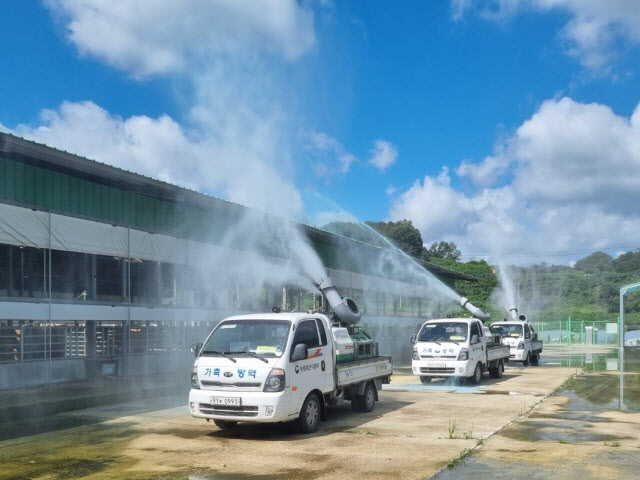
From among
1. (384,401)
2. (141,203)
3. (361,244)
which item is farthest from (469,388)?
(361,244)

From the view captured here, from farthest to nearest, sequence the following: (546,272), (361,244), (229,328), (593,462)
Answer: (546,272) → (361,244) → (229,328) → (593,462)

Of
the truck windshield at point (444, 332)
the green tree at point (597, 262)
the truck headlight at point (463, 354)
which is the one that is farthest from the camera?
the green tree at point (597, 262)

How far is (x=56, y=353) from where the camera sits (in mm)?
18500

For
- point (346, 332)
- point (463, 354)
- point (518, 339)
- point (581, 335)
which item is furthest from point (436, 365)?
point (581, 335)

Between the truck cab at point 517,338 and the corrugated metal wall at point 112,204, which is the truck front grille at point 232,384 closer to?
the corrugated metal wall at point 112,204

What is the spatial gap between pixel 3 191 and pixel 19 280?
3231mm

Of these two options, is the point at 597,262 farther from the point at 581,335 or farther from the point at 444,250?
the point at 581,335

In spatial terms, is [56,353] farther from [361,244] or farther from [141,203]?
[361,244]

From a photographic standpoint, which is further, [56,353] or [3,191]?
[56,353]

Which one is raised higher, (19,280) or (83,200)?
(83,200)

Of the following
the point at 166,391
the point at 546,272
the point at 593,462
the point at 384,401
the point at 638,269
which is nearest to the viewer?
the point at 593,462

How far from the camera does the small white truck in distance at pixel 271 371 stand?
9.79 metres

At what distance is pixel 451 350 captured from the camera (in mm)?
18141

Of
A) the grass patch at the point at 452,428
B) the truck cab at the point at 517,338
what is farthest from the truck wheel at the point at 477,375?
the truck cab at the point at 517,338
